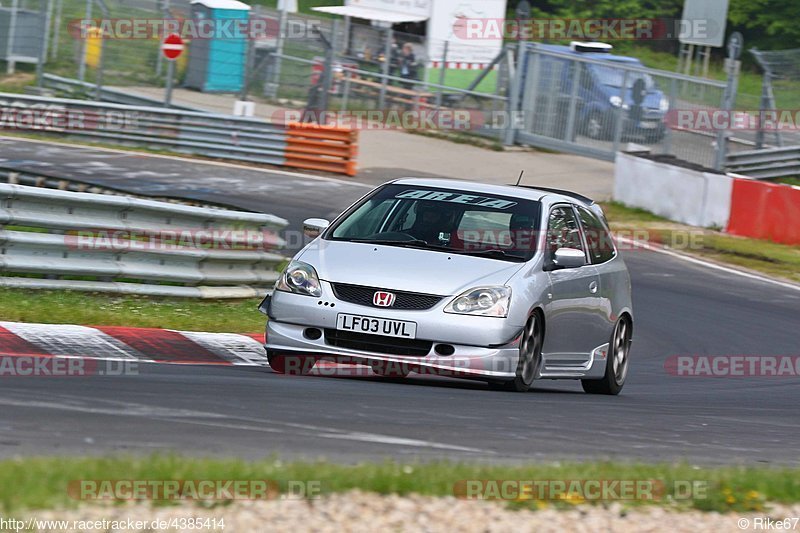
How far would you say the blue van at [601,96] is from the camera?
2694 cm

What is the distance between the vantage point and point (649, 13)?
5759 centimetres

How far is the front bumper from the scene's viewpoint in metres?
8.54

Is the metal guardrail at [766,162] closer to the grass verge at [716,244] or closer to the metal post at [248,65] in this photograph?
the grass verge at [716,244]

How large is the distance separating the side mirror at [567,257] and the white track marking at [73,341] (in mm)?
2923

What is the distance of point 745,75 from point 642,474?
46596 mm

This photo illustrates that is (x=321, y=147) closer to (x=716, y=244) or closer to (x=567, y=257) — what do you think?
(x=716, y=244)

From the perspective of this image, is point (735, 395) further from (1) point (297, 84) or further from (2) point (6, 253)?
(1) point (297, 84)

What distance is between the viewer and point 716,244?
2067 centimetres

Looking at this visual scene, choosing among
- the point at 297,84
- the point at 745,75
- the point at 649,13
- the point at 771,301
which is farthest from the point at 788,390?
the point at 649,13

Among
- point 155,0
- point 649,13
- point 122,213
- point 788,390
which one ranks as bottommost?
point 788,390

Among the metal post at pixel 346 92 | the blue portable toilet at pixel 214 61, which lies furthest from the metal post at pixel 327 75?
the metal post at pixel 346 92

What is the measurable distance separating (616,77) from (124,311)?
18.3 meters

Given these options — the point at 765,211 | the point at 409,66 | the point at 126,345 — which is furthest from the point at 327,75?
the point at 126,345

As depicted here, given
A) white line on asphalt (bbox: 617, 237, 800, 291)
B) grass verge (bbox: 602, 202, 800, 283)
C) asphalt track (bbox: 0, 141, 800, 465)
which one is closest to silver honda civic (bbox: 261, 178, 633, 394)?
asphalt track (bbox: 0, 141, 800, 465)
